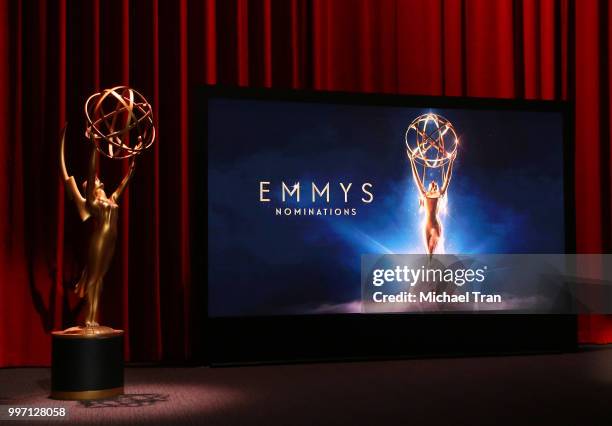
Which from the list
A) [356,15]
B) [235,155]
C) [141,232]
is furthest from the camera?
[356,15]

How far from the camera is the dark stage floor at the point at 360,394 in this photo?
387 cm

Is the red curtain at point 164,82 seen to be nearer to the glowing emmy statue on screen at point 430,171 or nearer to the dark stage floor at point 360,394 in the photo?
the dark stage floor at point 360,394

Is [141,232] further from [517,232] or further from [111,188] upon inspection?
[517,232]

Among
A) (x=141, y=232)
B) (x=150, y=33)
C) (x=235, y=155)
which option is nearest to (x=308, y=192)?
(x=235, y=155)

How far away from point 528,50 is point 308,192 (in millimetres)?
2318

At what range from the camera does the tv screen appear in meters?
5.43

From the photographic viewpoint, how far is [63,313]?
5648 mm

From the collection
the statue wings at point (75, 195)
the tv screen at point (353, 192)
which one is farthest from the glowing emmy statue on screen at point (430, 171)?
the statue wings at point (75, 195)

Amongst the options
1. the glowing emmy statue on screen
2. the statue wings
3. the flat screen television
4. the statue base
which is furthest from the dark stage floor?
the statue wings

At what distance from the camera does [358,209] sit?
5613 mm

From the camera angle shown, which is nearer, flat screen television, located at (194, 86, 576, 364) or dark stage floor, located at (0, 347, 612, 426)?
dark stage floor, located at (0, 347, 612, 426)

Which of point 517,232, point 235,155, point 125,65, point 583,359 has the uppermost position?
point 125,65

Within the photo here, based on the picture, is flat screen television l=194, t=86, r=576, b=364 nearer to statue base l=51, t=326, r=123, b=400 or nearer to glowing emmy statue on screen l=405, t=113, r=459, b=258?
glowing emmy statue on screen l=405, t=113, r=459, b=258

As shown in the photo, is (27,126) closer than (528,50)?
Yes
